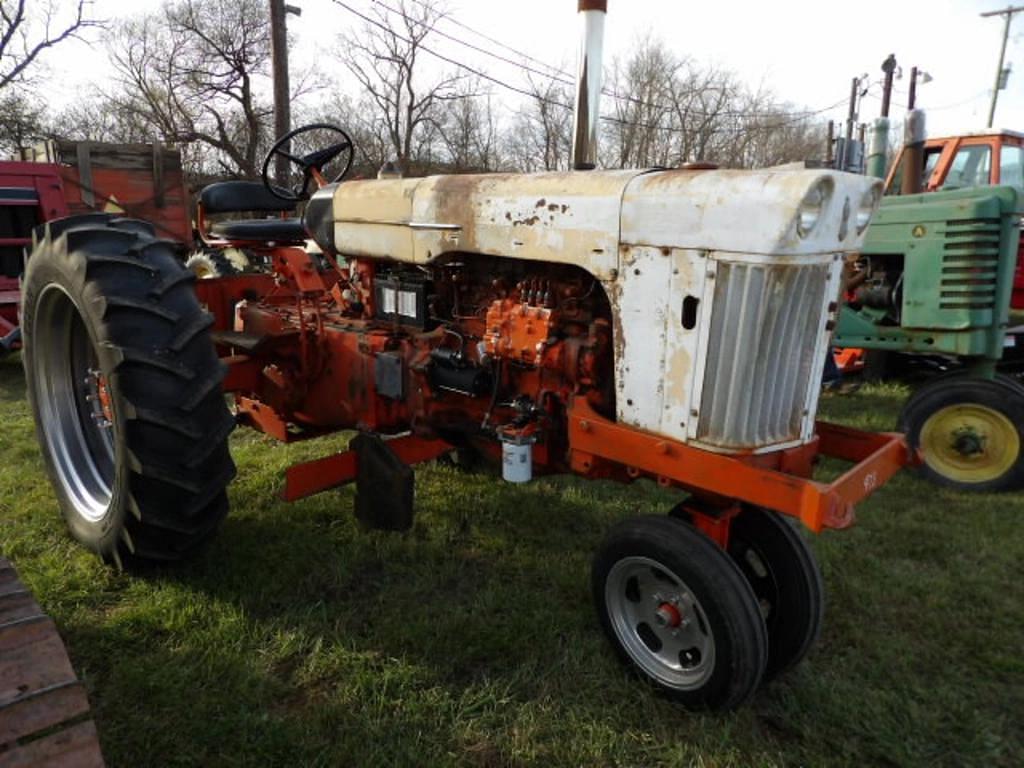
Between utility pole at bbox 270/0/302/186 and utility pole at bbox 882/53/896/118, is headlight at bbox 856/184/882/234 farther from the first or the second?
utility pole at bbox 882/53/896/118

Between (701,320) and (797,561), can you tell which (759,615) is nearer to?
(797,561)

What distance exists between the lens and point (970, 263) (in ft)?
13.8

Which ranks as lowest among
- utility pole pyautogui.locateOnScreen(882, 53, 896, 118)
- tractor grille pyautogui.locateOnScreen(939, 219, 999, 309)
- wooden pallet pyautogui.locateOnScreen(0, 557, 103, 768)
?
wooden pallet pyautogui.locateOnScreen(0, 557, 103, 768)

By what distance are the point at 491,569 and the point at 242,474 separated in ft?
5.45

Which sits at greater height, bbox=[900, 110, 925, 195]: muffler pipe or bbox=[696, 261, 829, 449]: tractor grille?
bbox=[900, 110, 925, 195]: muffler pipe

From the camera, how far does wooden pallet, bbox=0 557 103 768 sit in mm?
1299

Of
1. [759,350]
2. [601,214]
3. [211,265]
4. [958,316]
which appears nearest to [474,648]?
[759,350]

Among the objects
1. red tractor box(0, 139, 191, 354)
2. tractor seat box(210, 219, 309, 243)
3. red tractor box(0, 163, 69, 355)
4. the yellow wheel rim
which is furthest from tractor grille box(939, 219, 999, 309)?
red tractor box(0, 163, 69, 355)

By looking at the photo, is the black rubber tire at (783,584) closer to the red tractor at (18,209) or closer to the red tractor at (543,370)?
the red tractor at (543,370)

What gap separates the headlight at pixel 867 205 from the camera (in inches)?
80.1

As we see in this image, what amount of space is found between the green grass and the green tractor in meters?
0.63

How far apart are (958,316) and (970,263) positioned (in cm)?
30

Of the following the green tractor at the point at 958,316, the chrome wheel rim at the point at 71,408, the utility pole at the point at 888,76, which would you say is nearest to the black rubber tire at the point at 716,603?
the chrome wheel rim at the point at 71,408

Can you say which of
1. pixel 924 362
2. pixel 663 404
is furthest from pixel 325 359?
pixel 924 362
